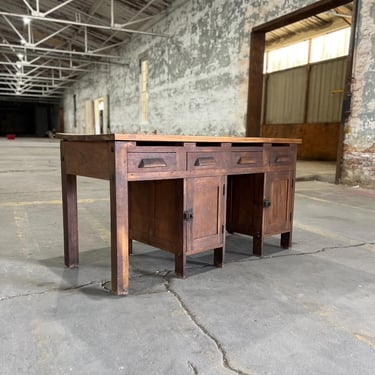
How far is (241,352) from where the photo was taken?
1253 mm

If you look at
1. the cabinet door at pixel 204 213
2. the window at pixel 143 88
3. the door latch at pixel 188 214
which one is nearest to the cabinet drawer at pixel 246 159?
the cabinet door at pixel 204 213

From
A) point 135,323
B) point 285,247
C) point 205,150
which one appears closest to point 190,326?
point 135,323

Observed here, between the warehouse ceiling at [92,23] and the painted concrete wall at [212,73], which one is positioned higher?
the warehouse ceiling at [92,23]

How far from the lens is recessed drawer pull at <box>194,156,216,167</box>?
73.4 inches

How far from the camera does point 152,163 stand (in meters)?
1.66

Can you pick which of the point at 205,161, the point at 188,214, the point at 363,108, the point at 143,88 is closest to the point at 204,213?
the point at 188,214

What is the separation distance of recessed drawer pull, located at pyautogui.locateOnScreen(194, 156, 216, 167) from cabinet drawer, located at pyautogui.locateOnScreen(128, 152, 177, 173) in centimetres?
16

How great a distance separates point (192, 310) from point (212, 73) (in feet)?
25.6

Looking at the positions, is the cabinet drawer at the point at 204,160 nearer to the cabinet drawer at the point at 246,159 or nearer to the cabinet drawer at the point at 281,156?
the cabinet drawer at the point at 246,159

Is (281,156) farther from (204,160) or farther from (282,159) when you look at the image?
(204,160)

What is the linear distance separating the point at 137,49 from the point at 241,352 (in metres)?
12.7

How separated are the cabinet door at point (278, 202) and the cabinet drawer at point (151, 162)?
31.6 inches

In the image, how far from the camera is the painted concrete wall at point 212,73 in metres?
5.25

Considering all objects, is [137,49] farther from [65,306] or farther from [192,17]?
[65,306]
